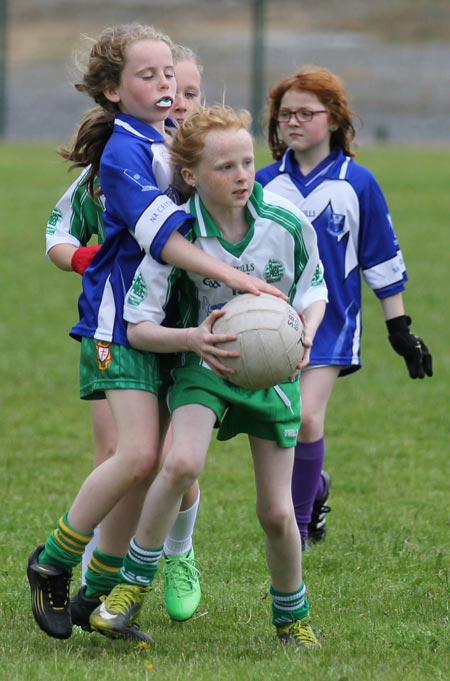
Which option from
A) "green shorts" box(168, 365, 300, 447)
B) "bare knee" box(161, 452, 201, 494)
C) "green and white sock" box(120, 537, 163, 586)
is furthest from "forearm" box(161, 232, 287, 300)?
"green and white sock" box(120, 537, 163, 586)

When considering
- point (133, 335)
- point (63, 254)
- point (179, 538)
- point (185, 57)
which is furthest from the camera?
point (185, 57)

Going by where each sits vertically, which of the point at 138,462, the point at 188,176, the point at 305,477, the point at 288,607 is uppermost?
the point at 188,176

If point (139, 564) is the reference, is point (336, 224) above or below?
above

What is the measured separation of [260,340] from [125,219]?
0.64m

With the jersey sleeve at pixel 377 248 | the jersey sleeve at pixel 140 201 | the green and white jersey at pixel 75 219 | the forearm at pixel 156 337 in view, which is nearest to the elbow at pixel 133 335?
Result: the forearm at pixel 156 337

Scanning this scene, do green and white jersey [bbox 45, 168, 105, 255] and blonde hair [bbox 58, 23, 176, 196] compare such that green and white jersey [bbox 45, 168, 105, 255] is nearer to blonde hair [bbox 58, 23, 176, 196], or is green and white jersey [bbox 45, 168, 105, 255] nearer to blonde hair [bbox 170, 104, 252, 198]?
blonde hair [bbox 58, 23, 176, 196]

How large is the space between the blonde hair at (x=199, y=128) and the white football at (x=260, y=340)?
0.50m

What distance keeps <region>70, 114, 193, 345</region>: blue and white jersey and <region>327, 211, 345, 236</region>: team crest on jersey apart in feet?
5.36

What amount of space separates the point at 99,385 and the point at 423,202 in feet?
59.4

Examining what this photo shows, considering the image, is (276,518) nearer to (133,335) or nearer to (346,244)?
(133,335)

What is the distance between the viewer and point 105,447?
5062 mm

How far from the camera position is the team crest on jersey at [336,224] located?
244 inches

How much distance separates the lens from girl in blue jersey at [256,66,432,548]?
20.2 ft

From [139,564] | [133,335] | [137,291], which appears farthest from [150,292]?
[139,564]
